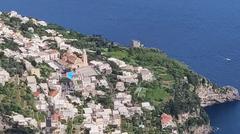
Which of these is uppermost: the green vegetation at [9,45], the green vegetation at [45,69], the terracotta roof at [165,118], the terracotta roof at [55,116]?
the green vegetation at [9,45]

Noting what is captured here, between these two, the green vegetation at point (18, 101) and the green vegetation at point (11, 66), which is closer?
the green vegetation at point (18, 101)

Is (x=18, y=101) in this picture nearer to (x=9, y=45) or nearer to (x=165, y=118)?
(x=9, y=45)

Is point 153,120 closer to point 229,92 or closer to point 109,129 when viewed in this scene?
→ point 109,129

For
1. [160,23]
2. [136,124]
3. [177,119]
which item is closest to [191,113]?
[177,119]

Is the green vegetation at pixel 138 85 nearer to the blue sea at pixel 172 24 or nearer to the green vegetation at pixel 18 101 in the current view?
the green vegetation at pixel 18 101

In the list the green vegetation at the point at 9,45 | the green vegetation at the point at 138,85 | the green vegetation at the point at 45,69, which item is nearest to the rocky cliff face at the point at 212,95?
the green vegetation at the point at 138,85

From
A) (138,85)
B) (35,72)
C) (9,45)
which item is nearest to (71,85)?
(35,72)
